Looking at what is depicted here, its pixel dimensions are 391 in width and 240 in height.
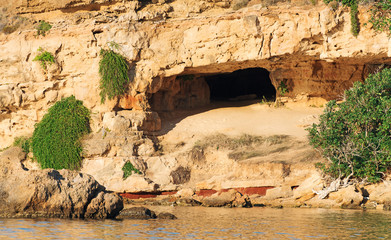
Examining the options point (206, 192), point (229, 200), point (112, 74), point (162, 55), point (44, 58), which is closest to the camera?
point (229, 200)

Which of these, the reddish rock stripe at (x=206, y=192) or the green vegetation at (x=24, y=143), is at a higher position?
the green vegetation at (x=24, y=143)

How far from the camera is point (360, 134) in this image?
53.6ft

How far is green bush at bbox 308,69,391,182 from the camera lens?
16.1 m

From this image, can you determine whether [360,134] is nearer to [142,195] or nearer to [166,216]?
[166,216]

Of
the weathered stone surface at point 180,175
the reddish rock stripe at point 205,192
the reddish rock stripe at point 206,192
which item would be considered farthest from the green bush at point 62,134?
the reddish rock stripe at point 205,192

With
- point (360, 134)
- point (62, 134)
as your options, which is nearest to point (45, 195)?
point (62, 134)

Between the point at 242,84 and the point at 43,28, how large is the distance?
10.1 metres

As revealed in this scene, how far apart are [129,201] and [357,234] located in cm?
818

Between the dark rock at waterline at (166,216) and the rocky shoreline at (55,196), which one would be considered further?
the dark rock at waterline at (166,216)

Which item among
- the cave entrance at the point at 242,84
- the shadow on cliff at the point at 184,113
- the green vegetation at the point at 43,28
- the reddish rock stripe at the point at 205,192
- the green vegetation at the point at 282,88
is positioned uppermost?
the green vegetation at the point at 43,28

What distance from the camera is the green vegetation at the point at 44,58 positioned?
72.0 ft

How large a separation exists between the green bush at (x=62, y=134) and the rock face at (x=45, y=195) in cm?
717

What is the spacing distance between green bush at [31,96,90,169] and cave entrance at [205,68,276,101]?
7841mm

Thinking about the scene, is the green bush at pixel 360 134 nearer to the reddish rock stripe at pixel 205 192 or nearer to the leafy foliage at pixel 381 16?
the leafy foliage at pixel 381 16
